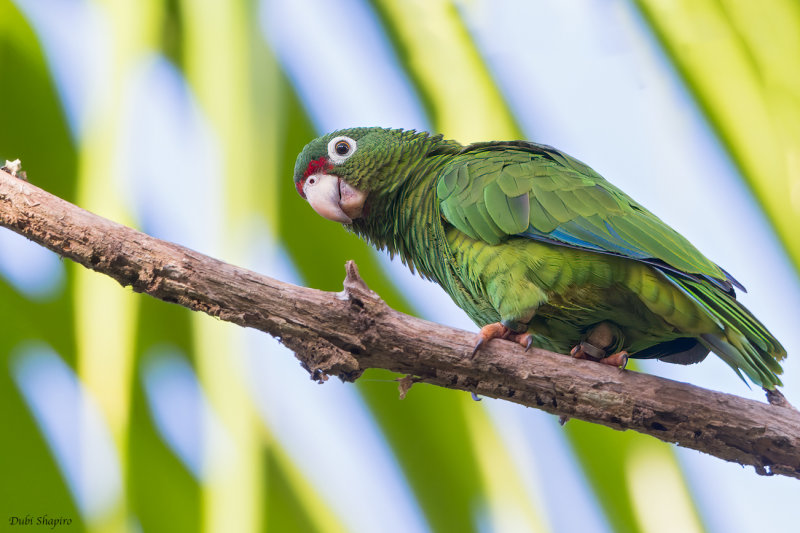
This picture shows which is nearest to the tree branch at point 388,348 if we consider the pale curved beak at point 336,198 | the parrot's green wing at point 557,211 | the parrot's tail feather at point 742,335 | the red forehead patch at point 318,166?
the parrot's tail feather at point 742,335

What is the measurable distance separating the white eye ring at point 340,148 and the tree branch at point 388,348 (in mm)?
1350

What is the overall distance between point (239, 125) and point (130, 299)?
56.7 inches

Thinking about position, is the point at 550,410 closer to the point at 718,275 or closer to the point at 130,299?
the point at 718,275

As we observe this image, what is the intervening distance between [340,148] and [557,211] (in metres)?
1.37

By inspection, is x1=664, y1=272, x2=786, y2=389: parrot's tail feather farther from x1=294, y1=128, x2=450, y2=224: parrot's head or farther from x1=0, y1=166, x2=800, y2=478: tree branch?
x1=294, y1=128, x2=450, y2=224: parrot's head

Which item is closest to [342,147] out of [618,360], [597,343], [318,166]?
[318,166]

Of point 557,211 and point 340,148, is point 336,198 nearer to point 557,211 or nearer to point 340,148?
point 340,148

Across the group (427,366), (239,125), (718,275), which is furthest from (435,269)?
(239,125)

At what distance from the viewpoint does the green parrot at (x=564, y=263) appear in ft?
8.39

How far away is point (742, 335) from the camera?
2.43 m

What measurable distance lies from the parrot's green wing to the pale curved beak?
56 centimetres

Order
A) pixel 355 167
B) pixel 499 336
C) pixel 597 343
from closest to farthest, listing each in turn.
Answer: pixel 499 336
pixel 597 343
pixel 355 167

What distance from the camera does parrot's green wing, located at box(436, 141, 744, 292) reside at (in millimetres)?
2613

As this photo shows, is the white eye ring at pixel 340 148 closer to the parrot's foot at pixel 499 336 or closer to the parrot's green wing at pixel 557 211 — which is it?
the parrot's green wing at pixel 557 211
